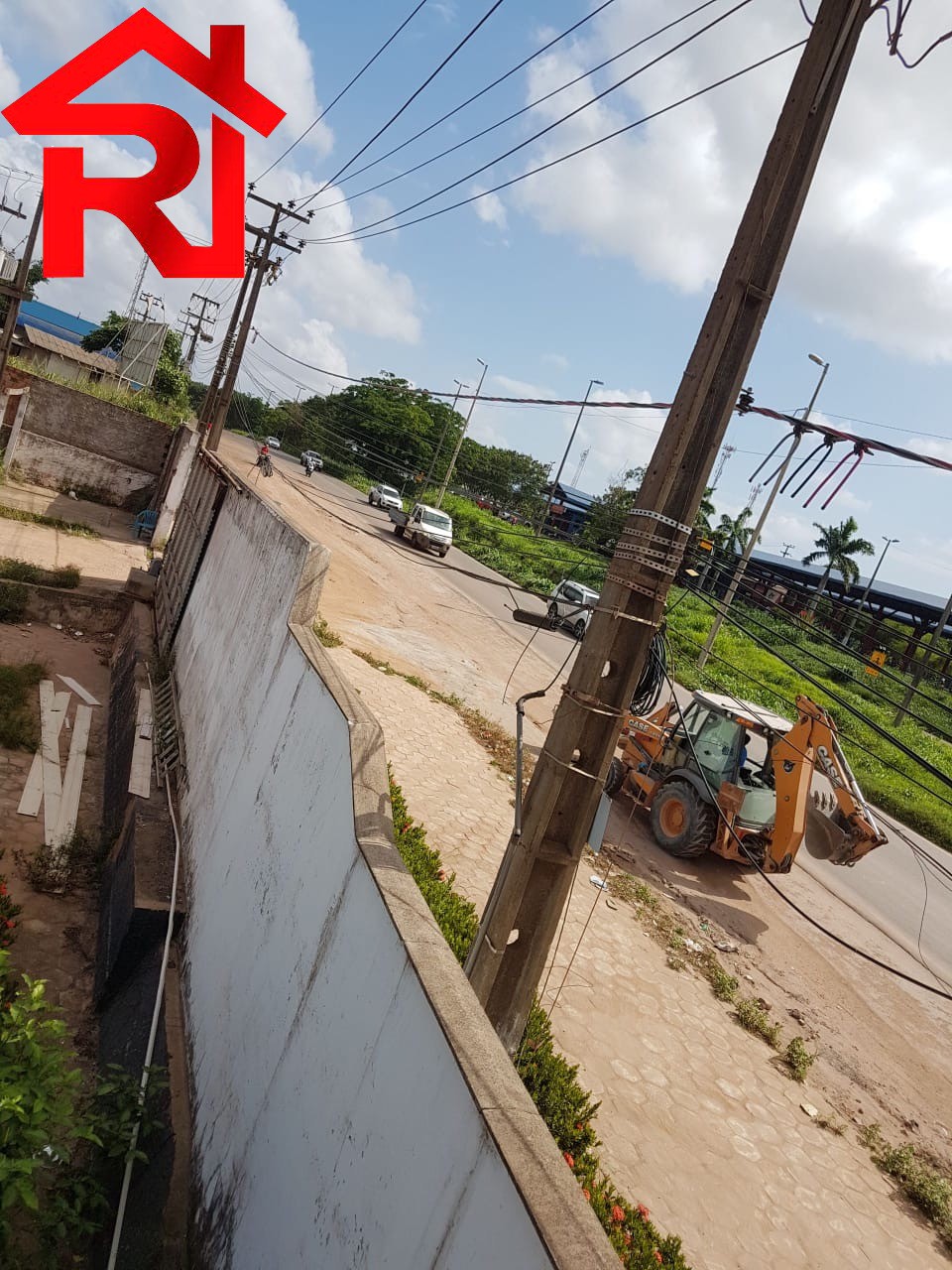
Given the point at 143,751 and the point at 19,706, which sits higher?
the point at 143,751

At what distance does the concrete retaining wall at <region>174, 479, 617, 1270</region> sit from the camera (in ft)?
7.43

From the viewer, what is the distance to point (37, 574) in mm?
13812

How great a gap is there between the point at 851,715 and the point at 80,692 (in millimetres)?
19164

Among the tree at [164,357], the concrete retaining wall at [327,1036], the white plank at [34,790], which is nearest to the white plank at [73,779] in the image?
the white plank at [34,790]

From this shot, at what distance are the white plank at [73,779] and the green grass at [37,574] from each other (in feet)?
12.6

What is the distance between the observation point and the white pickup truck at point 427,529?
1219 inches

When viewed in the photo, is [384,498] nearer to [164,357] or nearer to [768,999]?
[164,357]

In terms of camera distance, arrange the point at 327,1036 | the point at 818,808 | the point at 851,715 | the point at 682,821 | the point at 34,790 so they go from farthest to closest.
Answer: the point at 851,715 < the point at 682,821 < the point at 818,808 < the point at 34,790 < the point at 327,1036

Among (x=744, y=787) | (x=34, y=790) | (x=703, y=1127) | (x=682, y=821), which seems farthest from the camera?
(x=682, y=821)

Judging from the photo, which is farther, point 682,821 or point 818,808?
point 682,821

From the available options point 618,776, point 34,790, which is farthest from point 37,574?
point 618,776

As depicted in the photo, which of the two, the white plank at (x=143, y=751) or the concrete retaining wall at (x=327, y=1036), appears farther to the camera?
the white plank at (x=143, y=751)

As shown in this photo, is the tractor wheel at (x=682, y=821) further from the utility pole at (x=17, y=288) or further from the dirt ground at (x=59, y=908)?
the utility pole at (x=17, y=288)

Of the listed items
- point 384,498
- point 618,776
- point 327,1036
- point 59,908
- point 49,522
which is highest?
point 384,498
